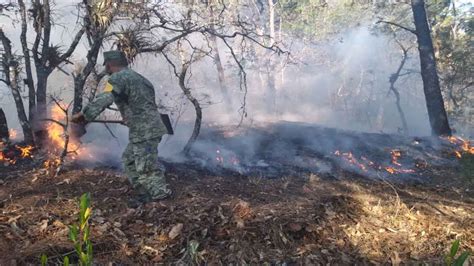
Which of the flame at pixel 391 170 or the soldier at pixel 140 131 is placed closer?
the soldier at pixel 140 131

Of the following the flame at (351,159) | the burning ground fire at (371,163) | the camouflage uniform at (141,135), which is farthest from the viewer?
the flame at (351,159)

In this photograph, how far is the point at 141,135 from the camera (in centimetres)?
522

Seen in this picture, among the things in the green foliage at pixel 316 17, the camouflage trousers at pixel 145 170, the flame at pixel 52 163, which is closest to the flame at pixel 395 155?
the camouflage trousers at pixel 145 170

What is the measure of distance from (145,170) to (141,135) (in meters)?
0.47

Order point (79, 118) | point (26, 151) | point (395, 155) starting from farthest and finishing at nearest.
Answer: point (395, 155) < point (26, 151) < point (79, 118)

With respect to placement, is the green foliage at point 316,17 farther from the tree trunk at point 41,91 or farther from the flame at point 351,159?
the tree trunk at point 41,91

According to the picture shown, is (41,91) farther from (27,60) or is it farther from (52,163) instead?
(52,163)

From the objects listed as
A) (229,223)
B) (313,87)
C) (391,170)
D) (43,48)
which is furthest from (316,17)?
(229,223)

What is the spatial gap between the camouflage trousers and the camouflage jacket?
0.12 m

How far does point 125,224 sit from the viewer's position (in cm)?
436

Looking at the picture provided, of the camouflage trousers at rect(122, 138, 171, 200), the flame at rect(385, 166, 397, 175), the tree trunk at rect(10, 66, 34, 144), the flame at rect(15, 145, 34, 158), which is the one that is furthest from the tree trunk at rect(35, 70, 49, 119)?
the flame at rect(385, 166, 397, 175)

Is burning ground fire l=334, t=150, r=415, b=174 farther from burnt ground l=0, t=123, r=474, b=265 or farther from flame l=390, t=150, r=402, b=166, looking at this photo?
burnt ground l=0, t=123, r=474, b=265

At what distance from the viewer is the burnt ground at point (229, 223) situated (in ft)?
12.6

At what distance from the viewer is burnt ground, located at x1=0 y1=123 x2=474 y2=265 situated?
3840 mm
